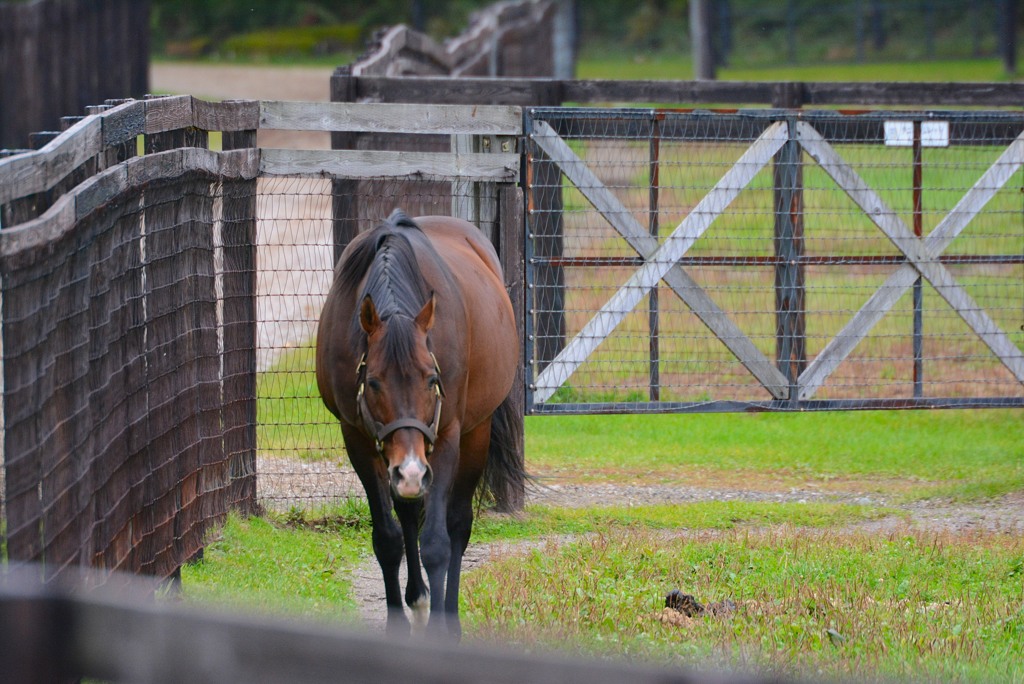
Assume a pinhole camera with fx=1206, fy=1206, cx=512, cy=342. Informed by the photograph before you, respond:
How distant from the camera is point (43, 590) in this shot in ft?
5.23

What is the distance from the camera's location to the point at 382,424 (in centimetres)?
441

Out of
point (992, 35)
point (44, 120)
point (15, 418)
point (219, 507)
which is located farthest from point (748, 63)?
point (15, 418)

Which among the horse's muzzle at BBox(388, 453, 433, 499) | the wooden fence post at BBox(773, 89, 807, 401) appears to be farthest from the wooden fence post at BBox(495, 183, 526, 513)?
the horse's muzzle at BBox(388, 453, 433, 499)

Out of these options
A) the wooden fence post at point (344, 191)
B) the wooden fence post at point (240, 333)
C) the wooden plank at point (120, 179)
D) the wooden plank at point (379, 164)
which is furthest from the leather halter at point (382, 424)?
the wooden fence post at point (344, 191)

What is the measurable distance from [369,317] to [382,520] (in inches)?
42.6

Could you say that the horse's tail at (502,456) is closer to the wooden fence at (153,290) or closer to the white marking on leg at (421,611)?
the white marking on leg at (421,611)

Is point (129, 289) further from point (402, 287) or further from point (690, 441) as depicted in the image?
point (690, 441)

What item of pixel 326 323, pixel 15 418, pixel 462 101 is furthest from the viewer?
pixel 462 101

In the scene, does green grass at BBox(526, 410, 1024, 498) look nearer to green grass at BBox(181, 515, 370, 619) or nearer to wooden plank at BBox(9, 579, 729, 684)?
green grass at BBox(181, 515, 370, 619)

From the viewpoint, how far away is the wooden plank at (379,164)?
700 centimetres

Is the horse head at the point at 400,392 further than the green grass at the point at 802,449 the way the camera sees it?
No

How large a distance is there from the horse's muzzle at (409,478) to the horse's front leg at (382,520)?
84cm

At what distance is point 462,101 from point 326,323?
15.7 ft

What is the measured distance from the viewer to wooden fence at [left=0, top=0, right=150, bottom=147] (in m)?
13.1
